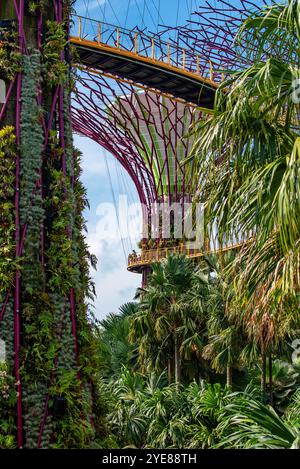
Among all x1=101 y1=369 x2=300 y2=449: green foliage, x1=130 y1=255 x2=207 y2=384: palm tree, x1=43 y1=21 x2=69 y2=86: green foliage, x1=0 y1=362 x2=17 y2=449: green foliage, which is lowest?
x1=101 y1=369 x2=300 y2=449: green foliage

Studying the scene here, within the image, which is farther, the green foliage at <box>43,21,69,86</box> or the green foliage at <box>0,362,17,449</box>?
the green foliage at <box>43,21,69,86</box>

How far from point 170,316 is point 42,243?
14.3m

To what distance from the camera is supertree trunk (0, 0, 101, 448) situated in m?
8.19

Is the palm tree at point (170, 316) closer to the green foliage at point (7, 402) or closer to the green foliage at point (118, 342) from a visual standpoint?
the green foliage at point (118, 342)

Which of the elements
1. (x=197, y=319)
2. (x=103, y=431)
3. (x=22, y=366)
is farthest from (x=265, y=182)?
(x=197, y=319)

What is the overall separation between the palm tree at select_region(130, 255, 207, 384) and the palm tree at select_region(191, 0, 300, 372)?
14129mm

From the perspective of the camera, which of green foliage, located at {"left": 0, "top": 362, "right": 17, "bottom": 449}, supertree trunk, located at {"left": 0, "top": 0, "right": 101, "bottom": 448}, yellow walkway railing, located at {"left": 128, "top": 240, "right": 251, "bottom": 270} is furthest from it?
yellow walkway railing, located at {"left": 128, "top": 240, "right": 251, "bottom": 270}

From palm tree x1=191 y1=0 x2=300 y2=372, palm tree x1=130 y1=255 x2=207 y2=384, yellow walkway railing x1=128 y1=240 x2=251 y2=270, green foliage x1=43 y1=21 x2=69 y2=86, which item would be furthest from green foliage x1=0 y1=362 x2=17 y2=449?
yellow walkway railing x1=128 y1=240 x2=251 y2=270

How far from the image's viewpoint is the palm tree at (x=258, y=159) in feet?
23.4

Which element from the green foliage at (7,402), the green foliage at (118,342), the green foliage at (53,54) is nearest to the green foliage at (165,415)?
the green foliage at (118,342)

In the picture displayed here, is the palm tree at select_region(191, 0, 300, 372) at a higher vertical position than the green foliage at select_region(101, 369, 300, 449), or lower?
higher

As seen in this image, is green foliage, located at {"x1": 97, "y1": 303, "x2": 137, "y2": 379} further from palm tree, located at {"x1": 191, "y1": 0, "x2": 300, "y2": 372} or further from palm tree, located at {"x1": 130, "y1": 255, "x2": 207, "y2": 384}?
palm tree, located at {"x1": 191, "y1": 0, "x2": 300, "y2": 372}

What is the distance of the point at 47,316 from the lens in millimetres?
8359

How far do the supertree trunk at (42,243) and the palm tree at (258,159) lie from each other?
1964 mm
